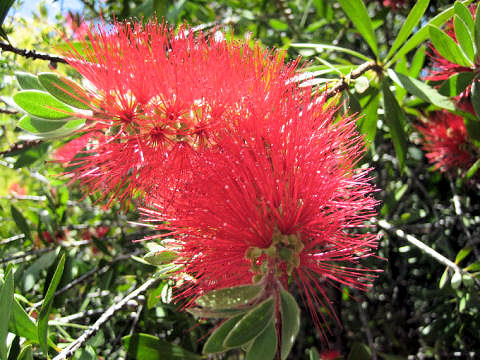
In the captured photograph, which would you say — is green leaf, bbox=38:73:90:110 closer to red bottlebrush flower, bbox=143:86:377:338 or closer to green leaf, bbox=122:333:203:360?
red bottlebrush flower, bbox=143:86:377:338

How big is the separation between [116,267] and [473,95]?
1.70 m

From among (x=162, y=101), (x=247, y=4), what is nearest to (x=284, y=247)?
(x=162, y=101)

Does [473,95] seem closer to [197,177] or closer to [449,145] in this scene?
[449,145]

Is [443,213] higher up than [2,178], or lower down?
lower down

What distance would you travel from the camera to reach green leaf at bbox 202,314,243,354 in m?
0.79

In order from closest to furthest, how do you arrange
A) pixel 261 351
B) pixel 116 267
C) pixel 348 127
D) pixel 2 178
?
1. pixel 261 351
2. pixel 348 127
3. pixel 116 267
4. pixel 2 178

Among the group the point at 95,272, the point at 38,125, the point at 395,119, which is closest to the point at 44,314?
the point at 38,125

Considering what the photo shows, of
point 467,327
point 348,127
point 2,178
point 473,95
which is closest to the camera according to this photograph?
point 348,127

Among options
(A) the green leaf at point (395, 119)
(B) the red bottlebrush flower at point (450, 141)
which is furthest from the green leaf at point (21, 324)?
(B) the red bottlebrush flower at point (450, 141)

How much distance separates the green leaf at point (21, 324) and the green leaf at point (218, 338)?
577 mm

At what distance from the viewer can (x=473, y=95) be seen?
1261 mm

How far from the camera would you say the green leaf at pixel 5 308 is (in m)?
0.88

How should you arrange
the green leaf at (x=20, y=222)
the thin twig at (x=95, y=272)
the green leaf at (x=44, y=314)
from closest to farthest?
the green leaf at (x=44, y=314)
the thin twig at (x=95, y=272)
the green leaf at (x=20, y=222)

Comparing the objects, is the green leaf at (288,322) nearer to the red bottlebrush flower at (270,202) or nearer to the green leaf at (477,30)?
the red bottlebrush flower at (270,202)
